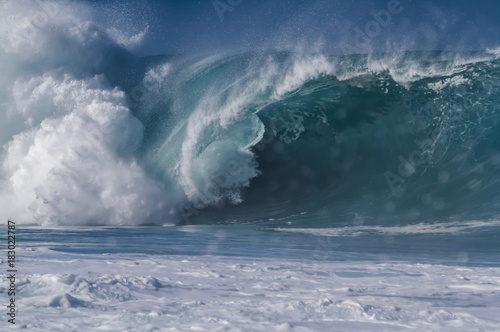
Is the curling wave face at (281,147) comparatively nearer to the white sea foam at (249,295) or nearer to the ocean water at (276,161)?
the ocean water at (276,161)

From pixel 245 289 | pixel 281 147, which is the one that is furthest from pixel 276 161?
pixel 245 289

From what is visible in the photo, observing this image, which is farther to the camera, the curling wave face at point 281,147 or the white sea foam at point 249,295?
the curling wave face at point 281,147

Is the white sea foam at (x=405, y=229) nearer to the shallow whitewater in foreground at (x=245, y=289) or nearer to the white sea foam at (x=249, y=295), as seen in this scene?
the shallow whitewater in foreground at (x=245, y=289)

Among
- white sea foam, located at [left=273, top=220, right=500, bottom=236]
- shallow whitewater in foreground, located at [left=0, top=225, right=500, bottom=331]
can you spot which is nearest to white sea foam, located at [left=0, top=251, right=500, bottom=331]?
shallow whitewater in foreground, located at [left=0, top=225, right=500, bottom=331]

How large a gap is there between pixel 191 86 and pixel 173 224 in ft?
13.2

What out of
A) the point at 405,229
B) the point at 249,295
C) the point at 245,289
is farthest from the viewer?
the point at 405,229

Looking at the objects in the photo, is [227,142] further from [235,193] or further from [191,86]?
[191,86]

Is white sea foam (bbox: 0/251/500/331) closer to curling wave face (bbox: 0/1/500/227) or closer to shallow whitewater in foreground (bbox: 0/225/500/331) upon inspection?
shallow whitewater in foreground (bbox: 0/225/500/331)

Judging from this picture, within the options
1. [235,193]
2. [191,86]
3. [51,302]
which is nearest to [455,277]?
[51,302]

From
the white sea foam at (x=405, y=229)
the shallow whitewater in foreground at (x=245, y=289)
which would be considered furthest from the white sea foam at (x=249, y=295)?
the white sea foam at (x=405, y=229)

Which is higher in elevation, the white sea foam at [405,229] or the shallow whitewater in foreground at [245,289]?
the white sea foam at [405,229]

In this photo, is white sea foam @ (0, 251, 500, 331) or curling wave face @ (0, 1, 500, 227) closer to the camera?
white sea foam @ (0, 251, 500, 331)

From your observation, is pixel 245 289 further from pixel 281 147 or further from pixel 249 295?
pixel 281 147

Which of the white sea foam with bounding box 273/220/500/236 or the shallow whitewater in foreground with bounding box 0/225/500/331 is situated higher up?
the white sea foam with bounding box 273/220/500/236
